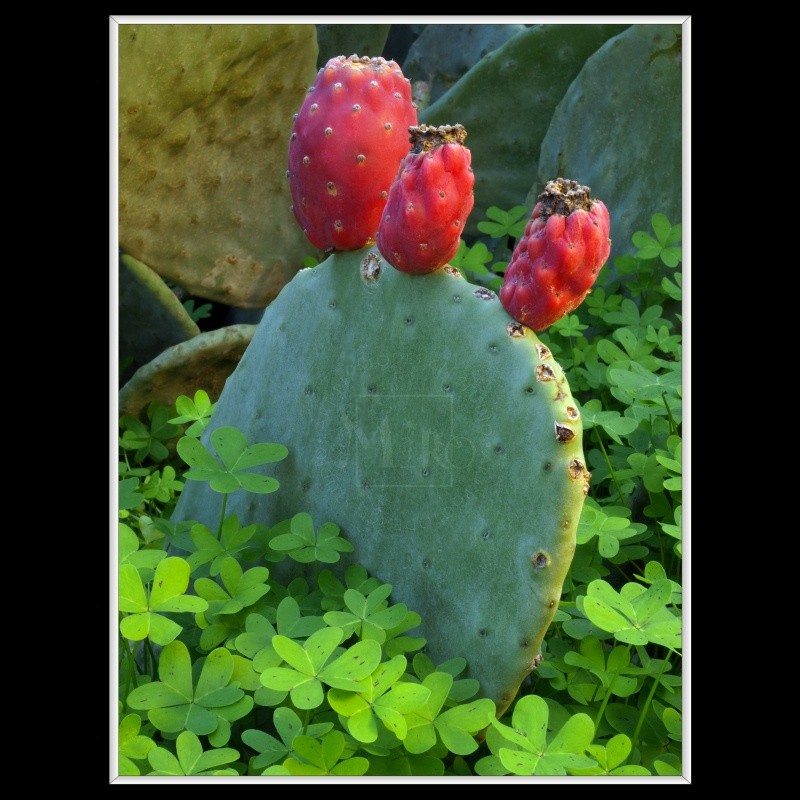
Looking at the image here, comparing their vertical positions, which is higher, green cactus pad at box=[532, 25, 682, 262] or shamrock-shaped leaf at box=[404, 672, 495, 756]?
green cactus pad at box=[532, 25, 682, 262]

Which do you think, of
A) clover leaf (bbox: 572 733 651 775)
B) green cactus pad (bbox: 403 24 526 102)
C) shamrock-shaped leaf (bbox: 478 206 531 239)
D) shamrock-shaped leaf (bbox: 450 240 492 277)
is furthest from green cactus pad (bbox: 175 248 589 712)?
green cactus pad (bbox: 403 24 526 102)

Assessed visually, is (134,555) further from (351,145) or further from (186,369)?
(186,369)

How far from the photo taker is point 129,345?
92.7 inches

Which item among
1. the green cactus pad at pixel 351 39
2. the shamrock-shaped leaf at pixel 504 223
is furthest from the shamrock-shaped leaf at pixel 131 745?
the green cactus pad at pixel 351 39

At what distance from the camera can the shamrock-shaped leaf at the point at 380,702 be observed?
1.17 metres

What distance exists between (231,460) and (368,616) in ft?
1.02

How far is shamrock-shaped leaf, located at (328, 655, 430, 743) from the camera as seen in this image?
3.85 feet

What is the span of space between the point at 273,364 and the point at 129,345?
2.92 feet

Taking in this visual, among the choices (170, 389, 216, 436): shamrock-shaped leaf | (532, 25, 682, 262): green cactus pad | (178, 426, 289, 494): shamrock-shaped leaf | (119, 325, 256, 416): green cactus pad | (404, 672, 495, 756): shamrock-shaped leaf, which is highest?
(532, 25, 682, 262): green cactus pad

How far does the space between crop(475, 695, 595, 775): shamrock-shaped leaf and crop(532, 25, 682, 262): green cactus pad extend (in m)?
1.37

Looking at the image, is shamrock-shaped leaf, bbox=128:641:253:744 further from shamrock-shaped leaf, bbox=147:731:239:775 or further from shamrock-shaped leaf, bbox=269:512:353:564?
shamrock-shaped leaf, bbox=269:512:353:564

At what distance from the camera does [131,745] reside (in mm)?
1225

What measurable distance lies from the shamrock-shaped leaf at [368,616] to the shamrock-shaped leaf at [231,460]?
0.20 m

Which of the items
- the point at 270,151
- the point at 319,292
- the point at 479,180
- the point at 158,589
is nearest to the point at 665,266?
the point at 479,180
